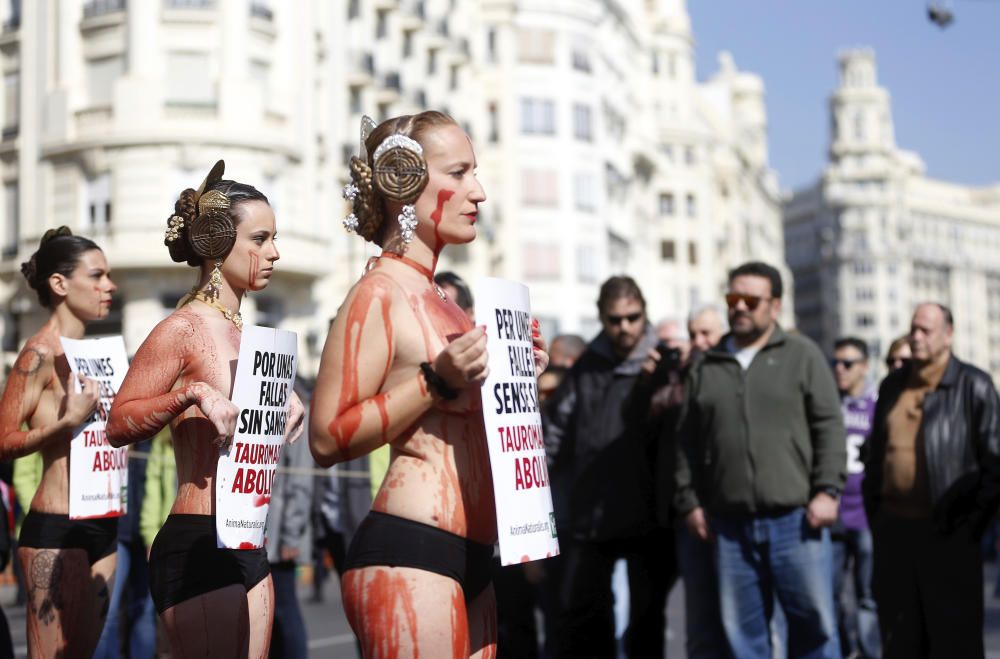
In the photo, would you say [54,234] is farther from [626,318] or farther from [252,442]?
[626,318]

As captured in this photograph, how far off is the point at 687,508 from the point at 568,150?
4810 cm

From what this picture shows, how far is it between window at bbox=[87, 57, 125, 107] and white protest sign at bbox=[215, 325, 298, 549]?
104 ft

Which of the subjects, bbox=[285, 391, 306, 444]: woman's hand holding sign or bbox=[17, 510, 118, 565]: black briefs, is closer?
bbox=[285, 391, 306, 444]: woman's hand holding sign

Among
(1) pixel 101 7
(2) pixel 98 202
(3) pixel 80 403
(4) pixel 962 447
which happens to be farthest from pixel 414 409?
(1) pixel 101 7

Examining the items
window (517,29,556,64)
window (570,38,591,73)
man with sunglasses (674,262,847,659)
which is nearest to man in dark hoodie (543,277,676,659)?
man with sunglasses (674,262,847,659)

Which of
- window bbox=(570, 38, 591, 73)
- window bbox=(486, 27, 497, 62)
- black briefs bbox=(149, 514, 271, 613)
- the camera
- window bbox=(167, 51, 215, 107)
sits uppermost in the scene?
window bbox=(570, 38, 591, 73)

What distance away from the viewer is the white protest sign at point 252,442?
18.1ft

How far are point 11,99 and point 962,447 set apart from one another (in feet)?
108

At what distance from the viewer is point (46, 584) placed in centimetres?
677

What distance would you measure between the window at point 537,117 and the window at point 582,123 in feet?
3.37

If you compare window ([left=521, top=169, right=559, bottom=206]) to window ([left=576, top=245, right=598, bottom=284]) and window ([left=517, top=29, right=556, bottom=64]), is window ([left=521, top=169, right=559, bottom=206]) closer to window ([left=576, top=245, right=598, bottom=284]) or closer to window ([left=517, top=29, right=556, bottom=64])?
window ([left=576, top=245, right=598, bottom=284])

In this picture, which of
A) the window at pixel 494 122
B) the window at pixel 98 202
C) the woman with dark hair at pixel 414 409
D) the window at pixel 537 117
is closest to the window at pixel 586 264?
the window at pixel 537 117

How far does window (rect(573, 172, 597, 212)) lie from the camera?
2251 inches

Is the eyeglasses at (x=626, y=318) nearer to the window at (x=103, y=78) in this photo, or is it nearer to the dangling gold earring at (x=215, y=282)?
the dangling gold earring at (x=215, y=282)
